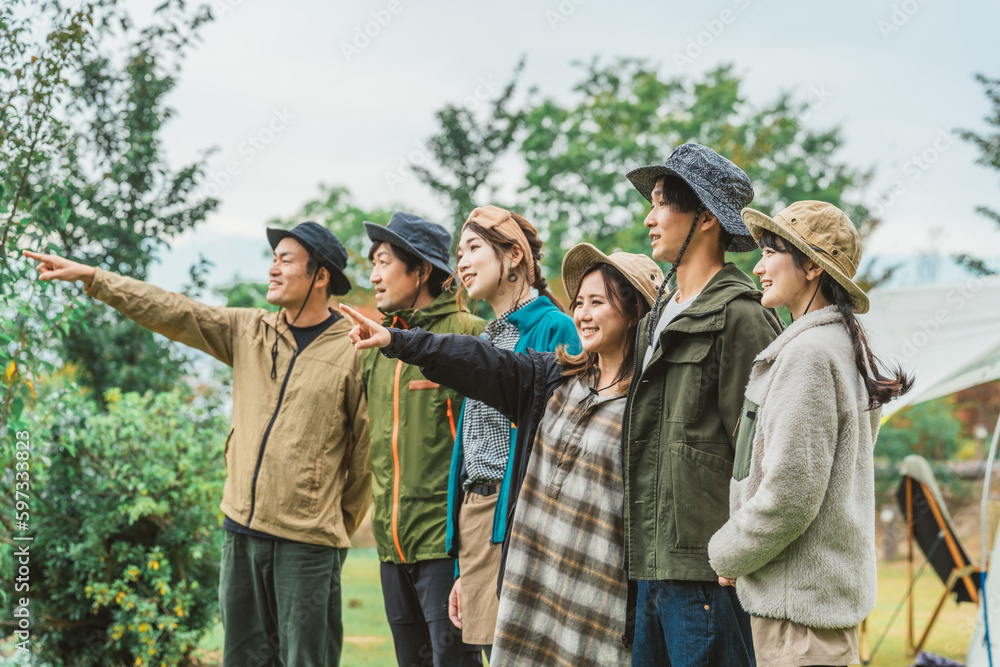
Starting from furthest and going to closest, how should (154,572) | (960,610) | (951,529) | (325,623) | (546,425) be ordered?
1. (960,610)
2. (951,529)
3. (154,572)
4. (325,623)
5. (546,425)

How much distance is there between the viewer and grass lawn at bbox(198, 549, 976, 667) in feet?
18.0

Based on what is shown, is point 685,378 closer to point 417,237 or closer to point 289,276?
point 417,237

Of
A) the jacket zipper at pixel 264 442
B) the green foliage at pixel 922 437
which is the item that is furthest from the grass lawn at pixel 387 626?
the green foliage at pixel 922 437

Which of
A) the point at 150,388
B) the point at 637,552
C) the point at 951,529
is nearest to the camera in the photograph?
the point at 637,552

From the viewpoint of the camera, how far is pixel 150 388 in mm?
5211

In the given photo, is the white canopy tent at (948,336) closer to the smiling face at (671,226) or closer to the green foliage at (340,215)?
the smiling face at (671,226)

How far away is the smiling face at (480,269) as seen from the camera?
287 centimetres

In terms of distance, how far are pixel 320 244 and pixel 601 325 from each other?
158 centimetres

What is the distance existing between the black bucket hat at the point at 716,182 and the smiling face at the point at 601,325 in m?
0.34

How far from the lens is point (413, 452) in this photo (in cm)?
300

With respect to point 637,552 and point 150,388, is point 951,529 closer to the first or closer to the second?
point 637,552

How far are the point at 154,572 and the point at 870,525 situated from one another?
3.57m

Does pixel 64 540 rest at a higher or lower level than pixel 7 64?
lower

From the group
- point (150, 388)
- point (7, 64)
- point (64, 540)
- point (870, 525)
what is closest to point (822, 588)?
point (870, 525)
